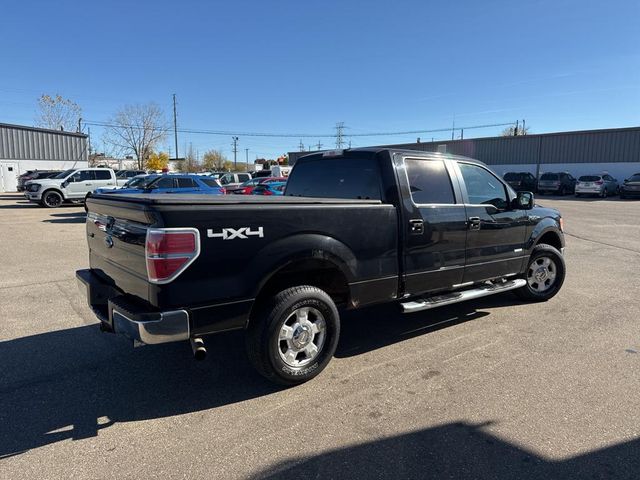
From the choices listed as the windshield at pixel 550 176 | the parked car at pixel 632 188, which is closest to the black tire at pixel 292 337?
the parked car at pixel 632 188

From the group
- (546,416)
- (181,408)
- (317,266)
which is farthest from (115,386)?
(546,416)

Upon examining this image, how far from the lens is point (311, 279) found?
4.05 metres

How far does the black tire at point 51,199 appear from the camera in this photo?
69.4 ft

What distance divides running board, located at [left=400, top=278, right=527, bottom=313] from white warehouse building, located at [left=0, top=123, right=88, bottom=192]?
42136 mm

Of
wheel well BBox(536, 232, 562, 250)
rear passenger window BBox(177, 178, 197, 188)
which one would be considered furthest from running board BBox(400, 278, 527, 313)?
rear passenger window BBox(177, 178, 197, 188)

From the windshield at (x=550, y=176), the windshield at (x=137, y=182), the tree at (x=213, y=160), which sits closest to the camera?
the windshield at (x=137, y=182)

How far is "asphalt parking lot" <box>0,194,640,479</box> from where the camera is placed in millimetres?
2772

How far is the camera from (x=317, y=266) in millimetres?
3775

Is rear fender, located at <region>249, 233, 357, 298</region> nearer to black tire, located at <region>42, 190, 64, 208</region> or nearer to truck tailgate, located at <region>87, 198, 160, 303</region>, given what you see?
truck tailgate, located at <region>87, 198, 160, 303</region>

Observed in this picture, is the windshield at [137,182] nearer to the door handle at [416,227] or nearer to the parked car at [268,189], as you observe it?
the parked car at [268,189]

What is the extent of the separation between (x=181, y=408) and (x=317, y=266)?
1.52 meters

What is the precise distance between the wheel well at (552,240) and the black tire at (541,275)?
0.15 meters

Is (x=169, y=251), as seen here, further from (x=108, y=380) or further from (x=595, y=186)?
(x=595, y=186)

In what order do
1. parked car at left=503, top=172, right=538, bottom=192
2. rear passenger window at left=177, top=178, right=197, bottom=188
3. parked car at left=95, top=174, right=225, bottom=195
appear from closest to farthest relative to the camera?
parked car at left=95, top=174, right=225, bottom=195 < rear passenger window at left=177, top=178, right=197, bottom=188 < parked car at left=503, top=172, right=538, bottom=192
